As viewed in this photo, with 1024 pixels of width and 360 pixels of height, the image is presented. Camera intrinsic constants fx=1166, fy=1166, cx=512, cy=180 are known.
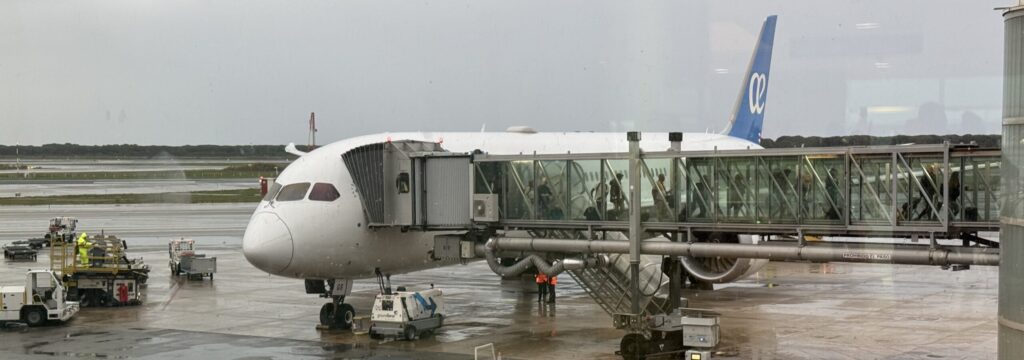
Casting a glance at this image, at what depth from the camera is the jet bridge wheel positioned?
2759 centimetres

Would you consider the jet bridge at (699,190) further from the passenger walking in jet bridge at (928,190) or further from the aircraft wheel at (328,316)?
the aircraft wheel at (328,316)

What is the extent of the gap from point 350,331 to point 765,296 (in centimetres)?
1329

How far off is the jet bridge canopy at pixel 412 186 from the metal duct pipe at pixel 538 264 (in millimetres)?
779

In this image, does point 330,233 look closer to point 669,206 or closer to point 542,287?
point 669,206

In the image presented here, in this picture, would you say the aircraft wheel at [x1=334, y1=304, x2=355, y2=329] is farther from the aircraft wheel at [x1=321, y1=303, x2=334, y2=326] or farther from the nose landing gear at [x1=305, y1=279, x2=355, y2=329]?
the aircraft wheel at [x1=321, y1=303, x2=334, y2=326]

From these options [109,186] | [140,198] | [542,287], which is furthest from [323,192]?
[109,186]

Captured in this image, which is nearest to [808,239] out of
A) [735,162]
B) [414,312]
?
[735,162]

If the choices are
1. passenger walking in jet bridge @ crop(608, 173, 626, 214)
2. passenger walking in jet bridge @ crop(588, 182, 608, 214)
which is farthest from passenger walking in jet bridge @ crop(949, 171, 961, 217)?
passenger walking in jet bridge @ crop(588, 182, 608, 214)

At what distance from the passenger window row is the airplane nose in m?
0.78

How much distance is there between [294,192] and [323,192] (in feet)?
2.50

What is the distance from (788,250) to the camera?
2098cm

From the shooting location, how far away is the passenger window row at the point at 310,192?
2622 centimetres

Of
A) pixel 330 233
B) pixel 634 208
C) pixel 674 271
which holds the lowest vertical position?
pixel 674 271

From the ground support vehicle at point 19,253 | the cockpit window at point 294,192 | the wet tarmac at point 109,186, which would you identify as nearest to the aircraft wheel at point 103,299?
the cockpit window at point 294,192
